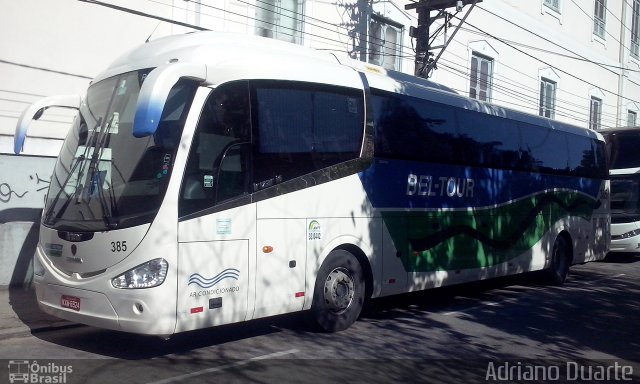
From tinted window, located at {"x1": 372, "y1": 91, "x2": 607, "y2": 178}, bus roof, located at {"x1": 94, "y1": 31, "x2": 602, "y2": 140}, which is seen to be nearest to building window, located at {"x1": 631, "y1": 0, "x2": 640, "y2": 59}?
tinted window, located at {"x1": 372, "y1": 91, "x2": 607, "y2": 178}

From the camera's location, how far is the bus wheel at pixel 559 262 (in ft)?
46.9

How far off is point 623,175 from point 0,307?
16.9 m

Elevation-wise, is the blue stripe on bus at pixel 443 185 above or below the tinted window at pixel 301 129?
below

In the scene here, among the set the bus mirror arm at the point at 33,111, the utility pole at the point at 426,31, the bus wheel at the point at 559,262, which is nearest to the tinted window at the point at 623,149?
the bus wheel at the point at 559,262

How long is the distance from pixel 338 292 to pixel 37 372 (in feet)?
12.5

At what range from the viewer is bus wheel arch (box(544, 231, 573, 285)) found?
46.8 feet

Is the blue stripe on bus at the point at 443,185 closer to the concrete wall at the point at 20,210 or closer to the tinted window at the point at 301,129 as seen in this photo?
the tinted window at the point at 301,129

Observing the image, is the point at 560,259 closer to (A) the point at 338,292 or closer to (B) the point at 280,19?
(A) the point at 338,292

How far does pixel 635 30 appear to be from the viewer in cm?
3312

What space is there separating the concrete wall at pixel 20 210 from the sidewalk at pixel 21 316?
1.34 ft

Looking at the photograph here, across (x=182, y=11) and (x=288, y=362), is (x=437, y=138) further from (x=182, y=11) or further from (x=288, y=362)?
(x=182, y=11)

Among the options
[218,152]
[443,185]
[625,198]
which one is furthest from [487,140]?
[625,198]

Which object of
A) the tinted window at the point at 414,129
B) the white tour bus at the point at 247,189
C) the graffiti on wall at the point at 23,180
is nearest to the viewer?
the white tour bus at the point at 247,189

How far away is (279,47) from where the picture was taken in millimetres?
8875
